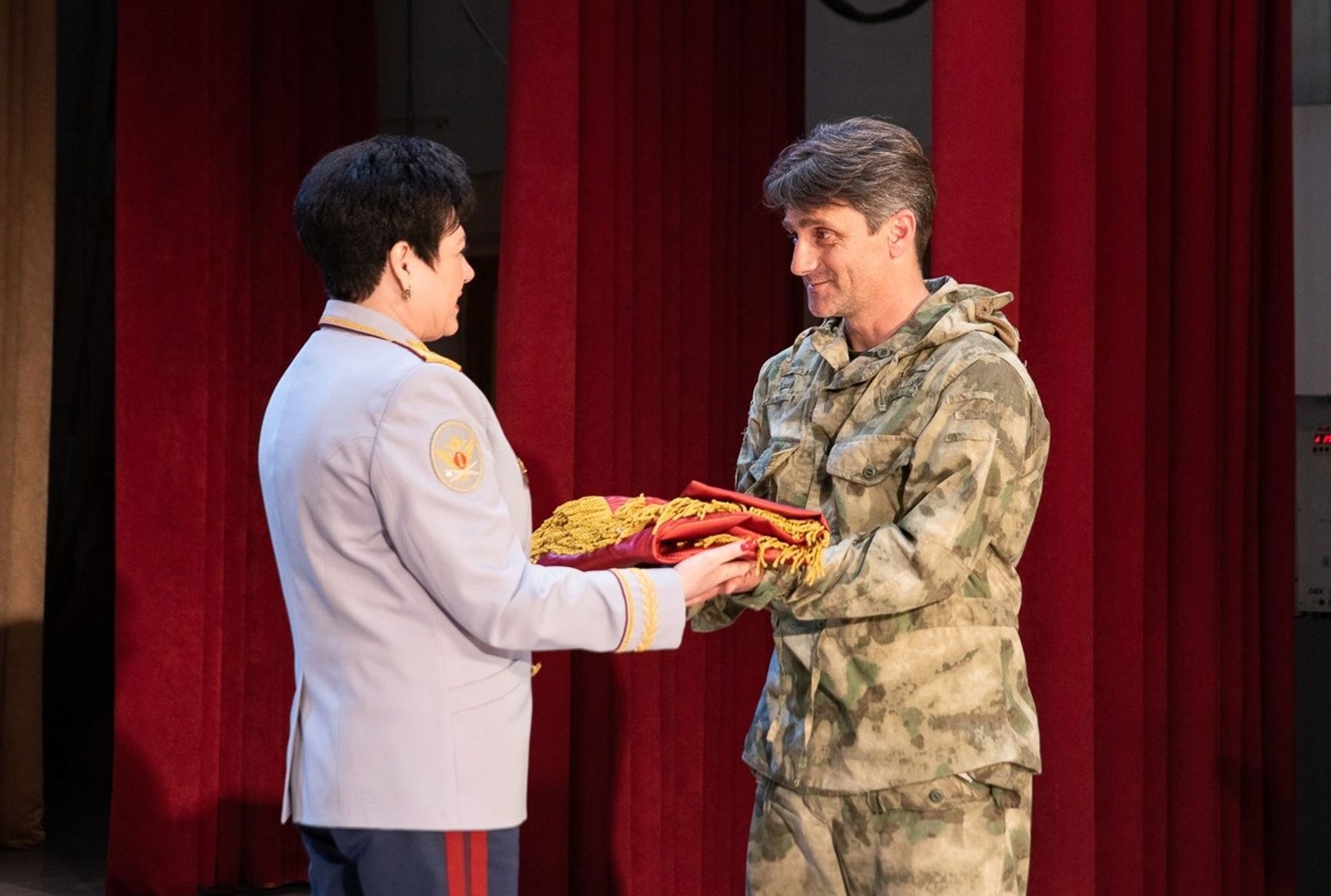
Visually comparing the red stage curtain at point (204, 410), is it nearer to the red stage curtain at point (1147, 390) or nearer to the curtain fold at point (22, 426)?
the curtain fold at point (22, 426)

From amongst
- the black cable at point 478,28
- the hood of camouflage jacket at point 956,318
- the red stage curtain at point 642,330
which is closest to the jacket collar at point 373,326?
the hood of camouflage jacket at point 956,318

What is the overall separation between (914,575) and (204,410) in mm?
2617

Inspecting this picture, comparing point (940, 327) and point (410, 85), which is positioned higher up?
point (410, 85)

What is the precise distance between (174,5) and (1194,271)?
2.59 metres

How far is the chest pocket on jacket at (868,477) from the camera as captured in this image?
1789 millimetres

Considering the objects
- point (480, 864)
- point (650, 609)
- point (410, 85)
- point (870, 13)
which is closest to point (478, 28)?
point (410, 85)

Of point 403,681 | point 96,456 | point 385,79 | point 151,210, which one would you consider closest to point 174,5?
point 151,210

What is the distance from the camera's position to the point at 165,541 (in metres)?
3.77

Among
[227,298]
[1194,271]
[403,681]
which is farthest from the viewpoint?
[227,298]

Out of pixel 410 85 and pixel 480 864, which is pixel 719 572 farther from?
pixel 410 85

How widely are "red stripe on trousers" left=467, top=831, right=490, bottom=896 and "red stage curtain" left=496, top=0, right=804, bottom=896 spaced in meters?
1.53

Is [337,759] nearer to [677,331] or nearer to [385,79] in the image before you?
[677,331]

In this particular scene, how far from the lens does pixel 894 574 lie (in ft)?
5.55

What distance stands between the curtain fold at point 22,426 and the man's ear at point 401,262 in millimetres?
3208
